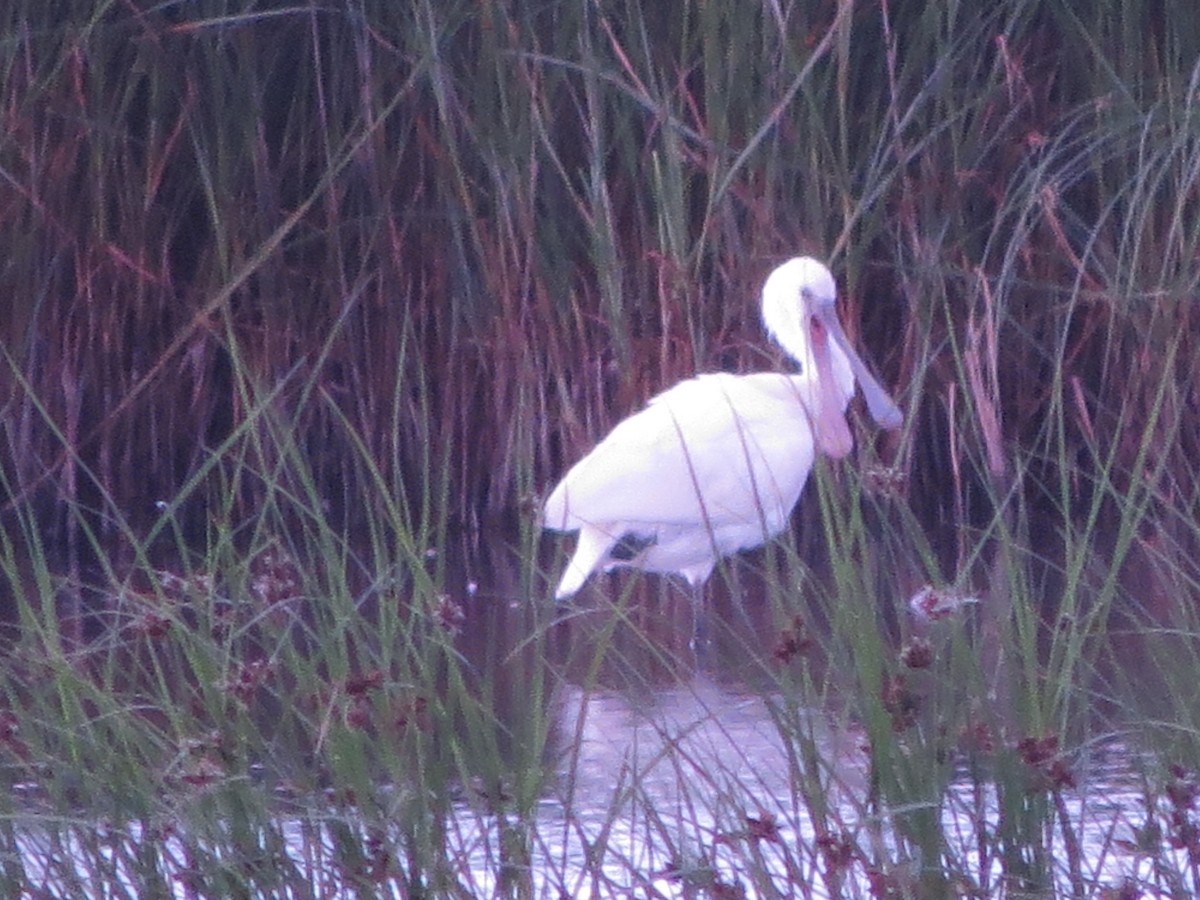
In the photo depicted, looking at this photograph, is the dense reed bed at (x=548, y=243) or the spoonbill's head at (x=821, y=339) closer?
the dense reed bed at (x=548, y=243)

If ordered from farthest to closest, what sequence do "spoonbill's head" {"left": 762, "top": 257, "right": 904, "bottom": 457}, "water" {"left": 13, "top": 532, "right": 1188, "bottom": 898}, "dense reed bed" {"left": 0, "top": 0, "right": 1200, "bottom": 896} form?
"spoonbill's head" {"left": 762, "top": 257, "right": 904, "bottom": 457} < "dense reed bed" {"left": 0, "top": 0, "right": 1200, "bottom": 896} < "water" {"left": 13, "top": 532, "right": 1188, "bottom": 898}

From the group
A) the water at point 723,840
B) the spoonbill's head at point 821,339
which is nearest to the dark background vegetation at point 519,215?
the spoonbill's head at point 821,339

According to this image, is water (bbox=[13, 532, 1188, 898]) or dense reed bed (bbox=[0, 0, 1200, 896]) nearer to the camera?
water (bbox=[13, 532, 1188, 898])

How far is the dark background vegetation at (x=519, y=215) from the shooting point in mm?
5344

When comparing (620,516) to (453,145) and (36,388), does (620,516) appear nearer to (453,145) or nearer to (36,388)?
(453,145)

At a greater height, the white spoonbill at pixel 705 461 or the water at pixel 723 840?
the water at pixel 723 840

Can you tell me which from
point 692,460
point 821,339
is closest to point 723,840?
point 692,460

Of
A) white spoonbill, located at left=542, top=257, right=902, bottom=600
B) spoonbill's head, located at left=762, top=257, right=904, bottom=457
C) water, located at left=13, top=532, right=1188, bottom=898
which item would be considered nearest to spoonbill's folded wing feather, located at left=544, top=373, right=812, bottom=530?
white spoonbill, located at left=542, top=257, right=902, bottom=600

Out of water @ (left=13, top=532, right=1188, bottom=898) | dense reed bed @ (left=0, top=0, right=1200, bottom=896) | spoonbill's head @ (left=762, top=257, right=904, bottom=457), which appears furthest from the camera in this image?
spoonbill's head @ (left=762, top=257, right=904, bottom=457)

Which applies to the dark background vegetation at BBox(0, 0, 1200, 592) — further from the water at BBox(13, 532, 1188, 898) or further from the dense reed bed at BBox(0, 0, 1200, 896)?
the water at BBox(13, 532, 1188, 898)

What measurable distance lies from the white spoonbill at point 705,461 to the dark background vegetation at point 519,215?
0.54 feet

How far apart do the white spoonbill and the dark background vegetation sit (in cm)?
16

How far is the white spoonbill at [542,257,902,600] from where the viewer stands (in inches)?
200

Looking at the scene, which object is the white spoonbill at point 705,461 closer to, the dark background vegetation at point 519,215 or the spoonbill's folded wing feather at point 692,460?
the spoonbill's folded wing feather at point 692,460
